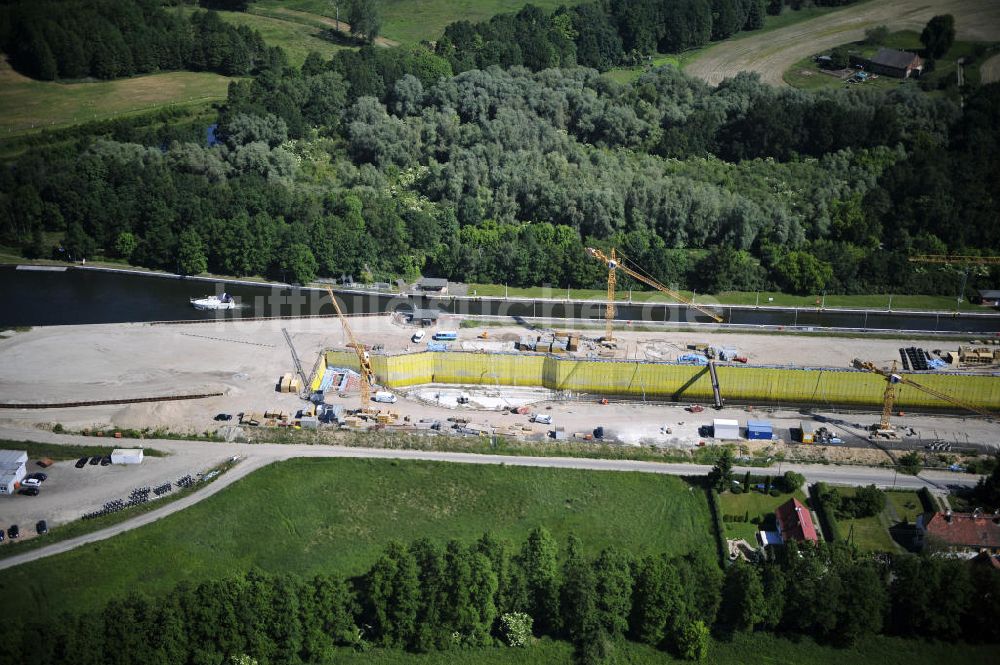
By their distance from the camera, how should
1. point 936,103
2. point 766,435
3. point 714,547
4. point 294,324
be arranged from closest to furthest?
point 714,547 < point 766,435 < point 294,324 < point 936,103

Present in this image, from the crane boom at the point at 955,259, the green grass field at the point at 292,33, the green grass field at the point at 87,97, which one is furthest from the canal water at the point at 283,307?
the green grass field at the point at 292,33

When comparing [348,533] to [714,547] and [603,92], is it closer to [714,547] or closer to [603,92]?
[714,547]

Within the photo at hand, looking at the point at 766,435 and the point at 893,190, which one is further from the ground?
the point at 893,190

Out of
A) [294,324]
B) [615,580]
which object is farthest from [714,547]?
[294,324]

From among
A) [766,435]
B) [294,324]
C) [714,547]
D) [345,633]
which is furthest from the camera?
[294,324]

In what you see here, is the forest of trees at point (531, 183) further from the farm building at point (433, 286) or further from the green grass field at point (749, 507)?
the green grass field at point (749, 507)

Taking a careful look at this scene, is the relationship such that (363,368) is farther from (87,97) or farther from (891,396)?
(87,97)

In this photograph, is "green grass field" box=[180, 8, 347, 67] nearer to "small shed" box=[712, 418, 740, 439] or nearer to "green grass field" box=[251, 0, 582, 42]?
"green grass field" box=[251, 0, 582, 42]

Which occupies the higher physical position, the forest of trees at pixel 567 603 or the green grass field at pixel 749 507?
the green grass field at pixel 749 507
